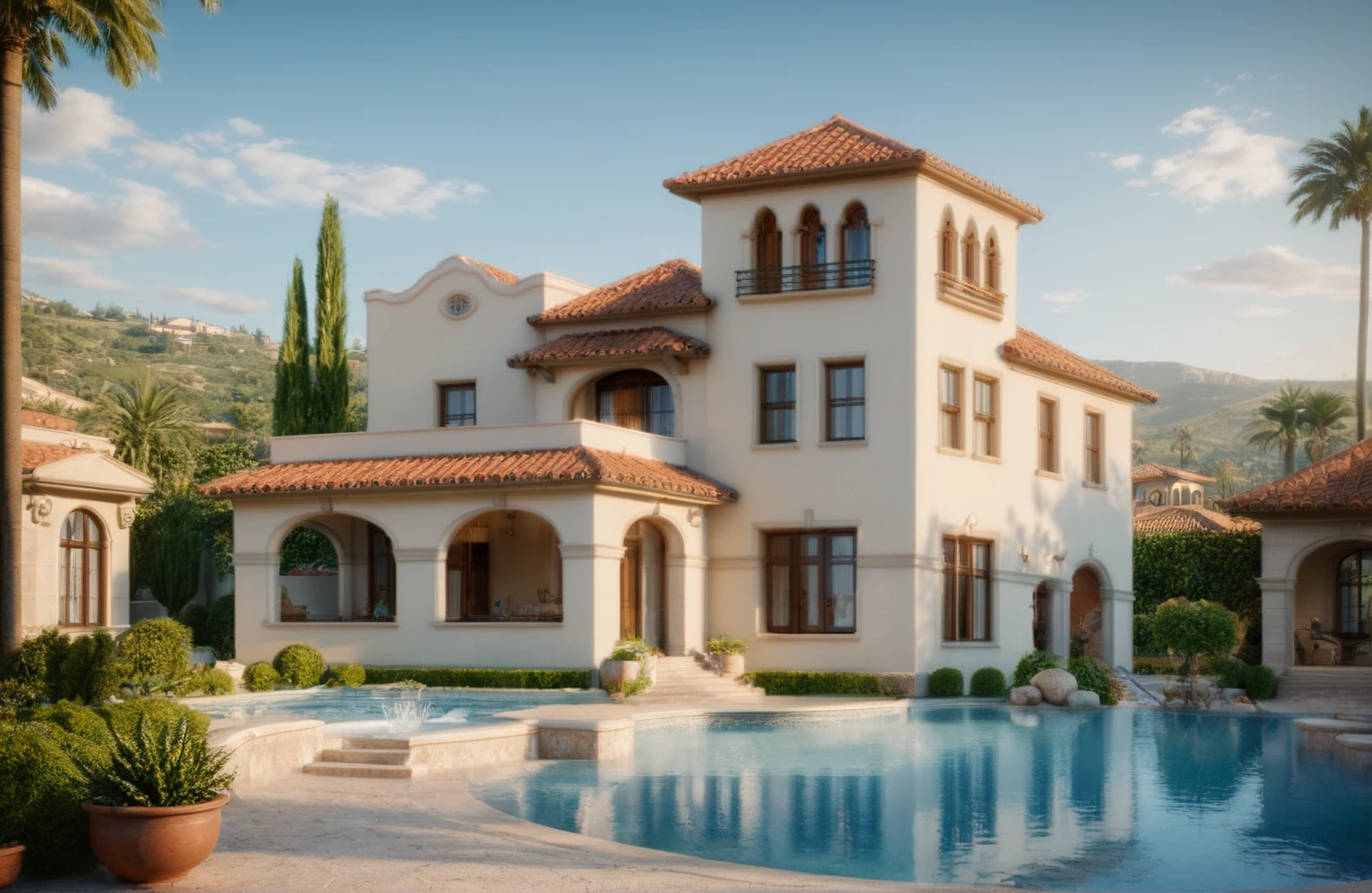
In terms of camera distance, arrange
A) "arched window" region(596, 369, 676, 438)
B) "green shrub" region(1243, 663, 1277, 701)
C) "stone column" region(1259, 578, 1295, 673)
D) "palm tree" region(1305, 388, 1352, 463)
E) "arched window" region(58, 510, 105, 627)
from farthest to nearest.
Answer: "palm tree" region(1305, 388, 1352, 463) < "arched window" region(596, 369, 676, 438) < "stone column" region(1259, 578, 1295, 673) < "green shrub" region(1243, 663, 1277, 701) < "arched window" region(58, 510, 105, 627)

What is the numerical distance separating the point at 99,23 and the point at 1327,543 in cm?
2479

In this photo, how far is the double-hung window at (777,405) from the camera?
29.9m

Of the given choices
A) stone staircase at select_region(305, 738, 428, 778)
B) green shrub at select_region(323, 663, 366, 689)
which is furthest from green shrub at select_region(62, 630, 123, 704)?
green shrub at select_region(323, 663, 366, 689)

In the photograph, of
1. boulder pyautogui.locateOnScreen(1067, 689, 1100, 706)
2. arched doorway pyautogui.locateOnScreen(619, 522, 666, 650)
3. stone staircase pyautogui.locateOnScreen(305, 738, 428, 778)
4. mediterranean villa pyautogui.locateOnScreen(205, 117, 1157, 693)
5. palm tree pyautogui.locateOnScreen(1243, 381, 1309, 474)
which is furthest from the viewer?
palm tree pyautogui.locateOnScreen(1243, 381, 1309, 474)

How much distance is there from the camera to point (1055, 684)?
90.7 feet

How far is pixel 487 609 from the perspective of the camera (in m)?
31.8

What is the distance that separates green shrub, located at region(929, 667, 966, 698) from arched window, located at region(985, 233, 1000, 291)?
8.14 metres

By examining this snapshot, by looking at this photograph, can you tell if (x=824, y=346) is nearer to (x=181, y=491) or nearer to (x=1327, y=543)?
(x=1327, y=543)

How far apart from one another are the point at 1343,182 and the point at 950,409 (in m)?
28.0

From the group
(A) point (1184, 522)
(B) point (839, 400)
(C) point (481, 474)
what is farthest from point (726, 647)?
(A) point (1184, 522)

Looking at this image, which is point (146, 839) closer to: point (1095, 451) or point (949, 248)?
point (949, 248)

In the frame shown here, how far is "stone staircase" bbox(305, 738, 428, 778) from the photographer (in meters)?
15.6

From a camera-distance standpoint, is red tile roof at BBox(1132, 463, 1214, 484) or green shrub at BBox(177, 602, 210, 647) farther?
red tile roof at BBox(1132, 463, 1214, 484)

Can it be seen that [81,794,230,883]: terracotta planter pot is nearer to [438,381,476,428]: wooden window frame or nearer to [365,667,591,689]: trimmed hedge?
[365,667,591,689]: trimmed hedge
